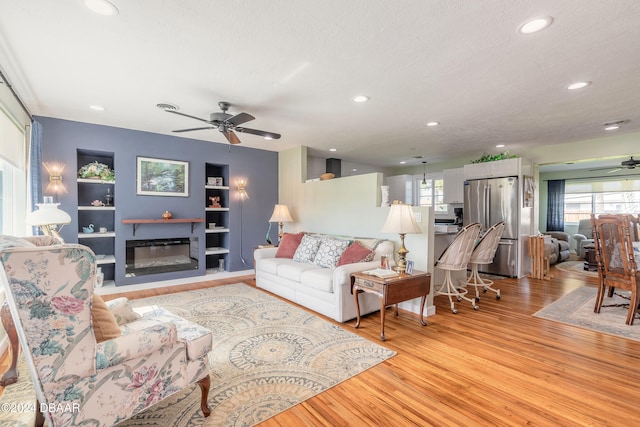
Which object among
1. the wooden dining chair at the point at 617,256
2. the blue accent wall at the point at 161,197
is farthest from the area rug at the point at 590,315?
the blue accent wall at the point at 161,197

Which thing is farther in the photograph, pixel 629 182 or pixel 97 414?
pixel 629 182

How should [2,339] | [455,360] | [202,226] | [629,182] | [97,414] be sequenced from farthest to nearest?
1. [629,182]
2. [202,226]
3. [2,339]
4. [455,360]
5. [97,414]

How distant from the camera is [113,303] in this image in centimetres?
207

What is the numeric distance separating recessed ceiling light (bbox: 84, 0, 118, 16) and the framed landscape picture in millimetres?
3371

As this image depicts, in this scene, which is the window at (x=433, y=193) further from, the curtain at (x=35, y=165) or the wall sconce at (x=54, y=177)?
the curtain at (x=35, y=165)

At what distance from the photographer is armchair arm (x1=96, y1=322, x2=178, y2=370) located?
56.6 inches

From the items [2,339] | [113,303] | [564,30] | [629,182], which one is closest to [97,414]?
[113,303]

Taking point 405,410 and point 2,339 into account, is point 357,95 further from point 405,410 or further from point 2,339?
point 2,339

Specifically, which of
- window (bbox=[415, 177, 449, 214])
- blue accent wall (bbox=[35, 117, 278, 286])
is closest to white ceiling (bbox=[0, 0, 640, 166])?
blue accent wall (bbox=[35, 117, 278, 286])

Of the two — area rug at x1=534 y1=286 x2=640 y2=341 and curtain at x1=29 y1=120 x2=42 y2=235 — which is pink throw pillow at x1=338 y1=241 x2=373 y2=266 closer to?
area rug at x1=534 y1=286 x2=640 y2=341

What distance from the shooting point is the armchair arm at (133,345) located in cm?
144

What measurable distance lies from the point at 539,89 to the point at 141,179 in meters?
5.53

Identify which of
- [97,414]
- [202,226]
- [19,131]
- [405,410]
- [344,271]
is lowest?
[405,410]

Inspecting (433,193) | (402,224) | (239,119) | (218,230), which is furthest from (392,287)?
(433,193)
